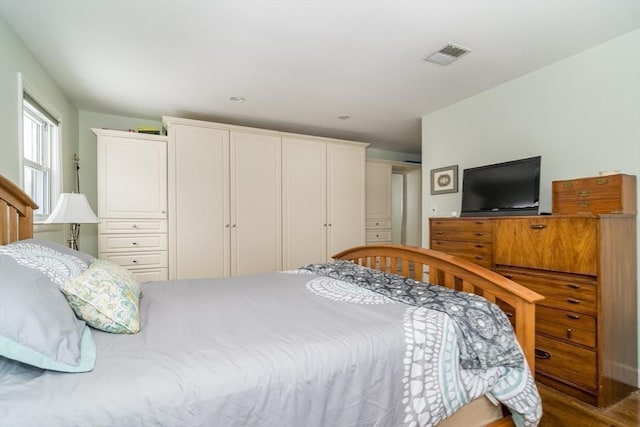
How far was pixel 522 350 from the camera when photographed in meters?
1.36

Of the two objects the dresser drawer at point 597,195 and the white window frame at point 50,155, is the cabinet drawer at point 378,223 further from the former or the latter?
the white window frame at point 50,155

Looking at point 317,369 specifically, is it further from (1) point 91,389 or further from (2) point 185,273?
(2) point 185,273

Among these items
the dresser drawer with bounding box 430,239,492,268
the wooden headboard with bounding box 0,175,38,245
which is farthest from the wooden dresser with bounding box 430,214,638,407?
the wooden headboard with bounding box 0,175,38,245

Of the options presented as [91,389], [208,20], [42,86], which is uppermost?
[208,20]

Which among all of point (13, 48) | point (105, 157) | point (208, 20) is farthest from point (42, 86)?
point (208, 20)

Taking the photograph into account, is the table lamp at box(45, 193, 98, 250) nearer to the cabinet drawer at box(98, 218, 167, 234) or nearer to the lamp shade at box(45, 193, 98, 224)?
the lamp shade at box(45, 193, 98, 224)

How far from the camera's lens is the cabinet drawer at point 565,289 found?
1908mm

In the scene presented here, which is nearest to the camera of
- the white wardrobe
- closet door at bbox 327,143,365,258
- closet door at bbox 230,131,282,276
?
the white wardrobe

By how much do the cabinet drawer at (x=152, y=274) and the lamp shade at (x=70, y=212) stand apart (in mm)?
1165

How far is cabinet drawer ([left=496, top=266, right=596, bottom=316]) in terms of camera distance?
6.26 feet

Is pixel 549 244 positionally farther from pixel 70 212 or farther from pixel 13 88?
pixel 13 88

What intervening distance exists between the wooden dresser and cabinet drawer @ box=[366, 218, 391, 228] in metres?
2.73

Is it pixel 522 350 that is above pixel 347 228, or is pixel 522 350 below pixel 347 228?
below

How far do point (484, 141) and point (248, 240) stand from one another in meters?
2.83
